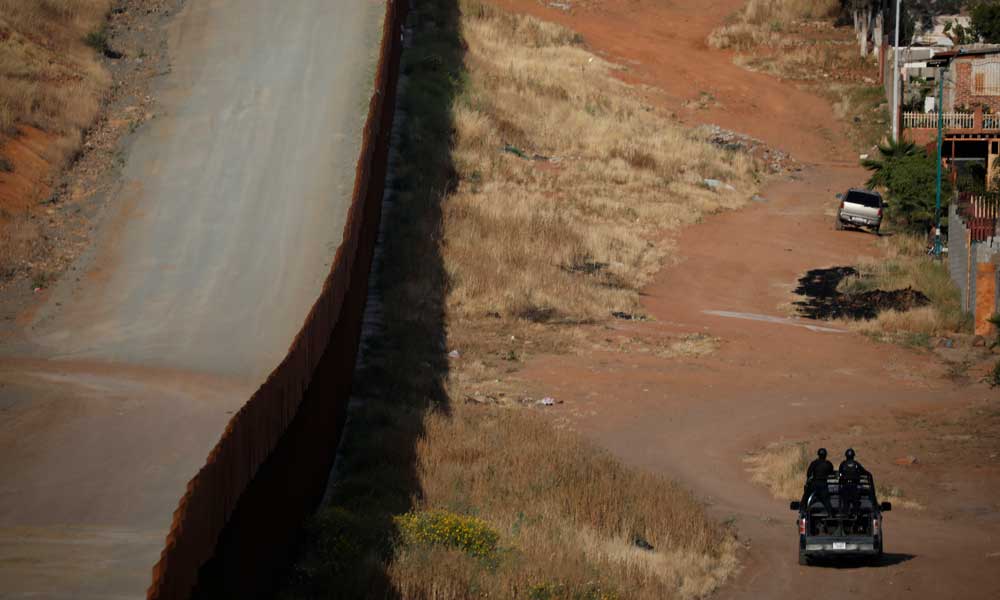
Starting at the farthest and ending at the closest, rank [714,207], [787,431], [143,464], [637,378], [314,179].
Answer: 1. [714,207]
2. [314,179]
3. [637,378]
4. [787,431]
5. [143,464]

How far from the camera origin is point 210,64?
3516 cm

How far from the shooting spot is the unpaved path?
1448 cm

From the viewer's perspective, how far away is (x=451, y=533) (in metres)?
13.2

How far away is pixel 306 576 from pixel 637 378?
1341 centimetres

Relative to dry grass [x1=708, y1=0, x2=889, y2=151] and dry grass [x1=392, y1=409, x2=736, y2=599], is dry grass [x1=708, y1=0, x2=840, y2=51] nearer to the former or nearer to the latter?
dry grass [x1=708, y1=0, x2=889, y2=151]

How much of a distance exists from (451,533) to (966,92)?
41.2 m

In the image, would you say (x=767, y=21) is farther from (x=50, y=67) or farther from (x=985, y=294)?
(x=50, y=67)

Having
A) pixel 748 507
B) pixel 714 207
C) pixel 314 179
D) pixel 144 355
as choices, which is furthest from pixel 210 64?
pixel 748 507

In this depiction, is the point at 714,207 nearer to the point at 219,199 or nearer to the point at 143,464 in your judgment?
the point at 219,199

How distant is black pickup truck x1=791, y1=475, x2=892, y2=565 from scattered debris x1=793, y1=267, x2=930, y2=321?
1594 centimetres

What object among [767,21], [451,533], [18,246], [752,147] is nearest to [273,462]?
[451,533]

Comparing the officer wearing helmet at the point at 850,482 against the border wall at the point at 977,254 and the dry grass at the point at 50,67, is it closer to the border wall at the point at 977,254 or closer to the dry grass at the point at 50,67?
the border wall at the point at 977,254

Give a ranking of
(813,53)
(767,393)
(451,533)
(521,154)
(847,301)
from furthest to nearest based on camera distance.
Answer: (813,53), (521,154), (847,301), (767,393), (451,533)

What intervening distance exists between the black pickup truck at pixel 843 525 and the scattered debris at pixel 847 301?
15944mm
